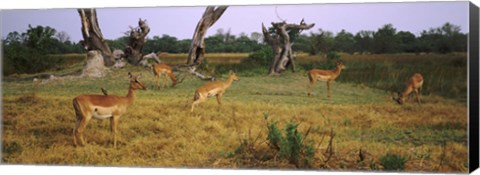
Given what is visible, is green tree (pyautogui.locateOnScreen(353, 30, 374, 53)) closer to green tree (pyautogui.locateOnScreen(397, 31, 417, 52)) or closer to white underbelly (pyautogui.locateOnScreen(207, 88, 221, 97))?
green tree (pyautogui.locateOnScreen(397, 31, 417, 52))

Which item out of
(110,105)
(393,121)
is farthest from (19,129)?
(393,121)

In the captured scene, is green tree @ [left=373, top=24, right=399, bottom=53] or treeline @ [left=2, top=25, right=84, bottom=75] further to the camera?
treeline @ [left=2, top=25, right=84, bottom=75]

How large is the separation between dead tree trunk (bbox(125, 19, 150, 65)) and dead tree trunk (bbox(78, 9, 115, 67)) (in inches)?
Answer: 11.8

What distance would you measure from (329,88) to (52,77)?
3.73 metres

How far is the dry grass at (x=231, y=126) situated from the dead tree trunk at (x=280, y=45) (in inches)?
6.1

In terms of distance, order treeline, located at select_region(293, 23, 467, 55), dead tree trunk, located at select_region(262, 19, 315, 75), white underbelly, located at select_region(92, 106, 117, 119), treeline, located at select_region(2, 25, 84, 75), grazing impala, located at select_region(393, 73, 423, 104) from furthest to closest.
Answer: treeline, located at select_region(2, 25, 84, 75)
white underbelly, located at select_region(92, 106, 117, 119)
dead tree trunk, located at select_region(262, 19, 315, 75)
grazing impala, located at select_region(393, 73, 423, 104)
treeline, located at select_region(293, 23, 467, 55)

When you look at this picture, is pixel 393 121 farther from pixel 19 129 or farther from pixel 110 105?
pixel 19 129

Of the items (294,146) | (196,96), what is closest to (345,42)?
(294,146)

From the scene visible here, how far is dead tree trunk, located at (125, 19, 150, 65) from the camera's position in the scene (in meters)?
11.2

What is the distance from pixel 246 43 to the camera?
11.0 m

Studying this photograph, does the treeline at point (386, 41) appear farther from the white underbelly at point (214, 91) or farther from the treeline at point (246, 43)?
the white underbelly at point (214, 91)

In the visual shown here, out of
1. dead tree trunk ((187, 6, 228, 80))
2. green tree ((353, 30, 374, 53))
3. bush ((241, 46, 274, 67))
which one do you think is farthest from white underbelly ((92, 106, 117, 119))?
green tree ((353, 30, 374, 53))

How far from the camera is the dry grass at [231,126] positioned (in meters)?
10.2

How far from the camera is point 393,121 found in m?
10.4
